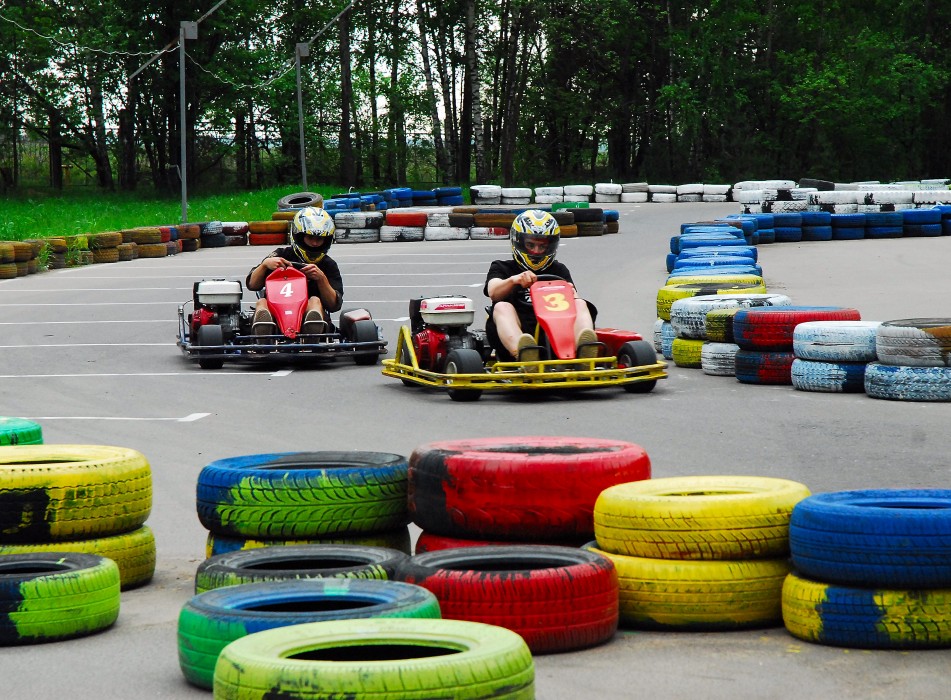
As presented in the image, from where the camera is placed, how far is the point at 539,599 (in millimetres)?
4102

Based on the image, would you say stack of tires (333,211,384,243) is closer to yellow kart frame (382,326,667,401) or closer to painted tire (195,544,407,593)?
yellow kart frame (382,326,667,401)

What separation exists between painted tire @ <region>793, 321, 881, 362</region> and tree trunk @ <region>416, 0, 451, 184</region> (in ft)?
144

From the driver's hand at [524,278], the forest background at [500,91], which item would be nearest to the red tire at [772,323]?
the driver's hand at [524,278]

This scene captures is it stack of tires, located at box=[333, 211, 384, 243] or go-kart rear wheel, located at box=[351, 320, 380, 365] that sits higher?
stack of tires, located at box=[333, 211, 384, 243]

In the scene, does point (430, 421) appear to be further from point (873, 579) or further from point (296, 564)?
point (873, 579)

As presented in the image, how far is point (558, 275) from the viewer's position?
35.3ft

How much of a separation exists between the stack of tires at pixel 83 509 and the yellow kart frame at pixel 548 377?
188 inches

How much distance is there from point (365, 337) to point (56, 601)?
790 centimetres

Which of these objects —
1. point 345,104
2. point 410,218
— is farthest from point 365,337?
point 345,104

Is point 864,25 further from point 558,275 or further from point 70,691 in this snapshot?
point 70,691

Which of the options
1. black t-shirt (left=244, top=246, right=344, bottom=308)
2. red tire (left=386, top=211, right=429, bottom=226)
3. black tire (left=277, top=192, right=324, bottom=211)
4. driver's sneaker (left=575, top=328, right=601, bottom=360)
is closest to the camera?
driver's sneaker (left=575, top=328, right=601, bottom=360)

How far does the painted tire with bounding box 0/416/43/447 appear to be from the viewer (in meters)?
5.96

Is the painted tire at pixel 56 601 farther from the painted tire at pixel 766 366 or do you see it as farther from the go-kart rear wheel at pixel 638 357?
the painted tire at pixel 766 366

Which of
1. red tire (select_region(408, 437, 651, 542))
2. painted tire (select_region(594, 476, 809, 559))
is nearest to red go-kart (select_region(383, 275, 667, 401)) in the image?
red tire (select_region(408, 437, 651, 542))
